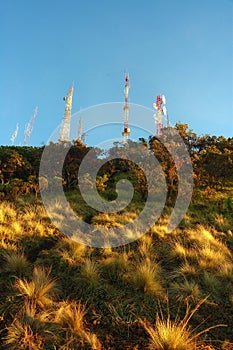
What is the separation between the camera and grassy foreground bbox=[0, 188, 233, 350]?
4051mm

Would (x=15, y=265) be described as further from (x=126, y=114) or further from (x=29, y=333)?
(x=126, y=114)

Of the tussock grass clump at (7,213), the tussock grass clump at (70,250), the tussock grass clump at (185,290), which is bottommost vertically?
the tussock grass clump at (185,290)

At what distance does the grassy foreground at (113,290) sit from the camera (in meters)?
4.05

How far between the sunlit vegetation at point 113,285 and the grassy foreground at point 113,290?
0.06ft

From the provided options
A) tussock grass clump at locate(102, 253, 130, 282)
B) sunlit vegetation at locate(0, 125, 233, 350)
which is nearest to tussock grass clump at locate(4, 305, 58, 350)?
sunlit vegetation at locate(0, 125, 233, 350)

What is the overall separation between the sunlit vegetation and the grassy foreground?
20 mm

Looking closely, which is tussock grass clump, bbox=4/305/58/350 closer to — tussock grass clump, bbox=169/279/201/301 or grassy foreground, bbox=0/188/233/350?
grassy foreground, bbox=0/188/233/350

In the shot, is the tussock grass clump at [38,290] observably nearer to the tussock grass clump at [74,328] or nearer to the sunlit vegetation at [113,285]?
the sunlit vegetation at [113,285]

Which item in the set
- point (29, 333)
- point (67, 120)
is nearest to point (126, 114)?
point (67, 120)

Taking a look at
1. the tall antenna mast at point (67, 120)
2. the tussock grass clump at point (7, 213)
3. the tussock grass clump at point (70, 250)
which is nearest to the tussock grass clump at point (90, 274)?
the tussock grass clump at point (70, 250)

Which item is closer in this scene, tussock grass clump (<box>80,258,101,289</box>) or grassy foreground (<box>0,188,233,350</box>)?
grassy foreground (<box>0,188,233,350</box>)

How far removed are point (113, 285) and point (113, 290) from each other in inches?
8.8

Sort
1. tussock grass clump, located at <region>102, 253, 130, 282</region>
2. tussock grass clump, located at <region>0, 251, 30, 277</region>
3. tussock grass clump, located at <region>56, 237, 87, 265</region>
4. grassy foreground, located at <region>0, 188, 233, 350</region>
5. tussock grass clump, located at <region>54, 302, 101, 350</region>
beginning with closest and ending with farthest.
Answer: tussock grass clump, located at <region>54, 302, 101, 350</region> < grassy foreground, located at <region>0, 188, 233, 350</region> < tussock grass clump, located at <region>0, 251, 30, 277</region> < tussock grass clump, located at <region>102, 253, 130, 282</region> < tussock grass clump, located at <region>56, 237, 87, 265</region>

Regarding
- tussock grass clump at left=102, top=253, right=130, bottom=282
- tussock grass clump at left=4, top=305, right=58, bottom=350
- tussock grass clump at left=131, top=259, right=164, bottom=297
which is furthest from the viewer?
tussock grass clump at left=102, top=253, right=130, bottom=282
